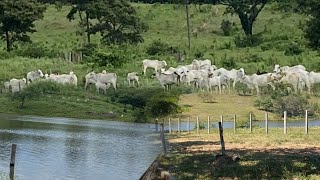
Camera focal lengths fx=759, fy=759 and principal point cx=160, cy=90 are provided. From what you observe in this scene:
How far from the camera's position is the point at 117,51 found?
57.1 m

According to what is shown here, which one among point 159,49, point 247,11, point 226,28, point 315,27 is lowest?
point 159,49

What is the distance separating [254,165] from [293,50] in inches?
1818

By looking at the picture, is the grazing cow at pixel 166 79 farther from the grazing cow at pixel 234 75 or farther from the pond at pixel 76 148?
the pond at pixel 76 148

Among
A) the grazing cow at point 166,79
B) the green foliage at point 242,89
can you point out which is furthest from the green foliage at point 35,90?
the green foliage at point 242,89

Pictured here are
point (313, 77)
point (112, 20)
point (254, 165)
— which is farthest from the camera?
Answer: point (112, 20)

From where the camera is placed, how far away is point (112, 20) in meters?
66.8

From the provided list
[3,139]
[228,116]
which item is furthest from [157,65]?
[3,139]

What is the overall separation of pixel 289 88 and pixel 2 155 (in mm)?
23481

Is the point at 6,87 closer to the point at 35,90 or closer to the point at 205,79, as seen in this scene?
the point at 35,90

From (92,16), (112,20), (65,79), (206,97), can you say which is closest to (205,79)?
(206,97)

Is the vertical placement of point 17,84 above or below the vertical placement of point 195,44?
below

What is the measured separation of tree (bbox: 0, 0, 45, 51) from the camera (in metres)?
64.6

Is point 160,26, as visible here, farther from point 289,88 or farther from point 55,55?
point 289,88

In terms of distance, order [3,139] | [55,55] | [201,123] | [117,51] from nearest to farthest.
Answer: [3,139] < [201,123] < [117,51] < [55,55]
